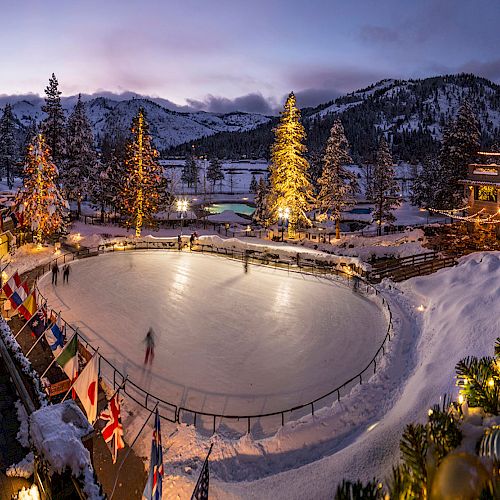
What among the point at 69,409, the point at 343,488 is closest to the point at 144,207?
the point at 69,409

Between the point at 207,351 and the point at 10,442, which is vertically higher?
the point at 10,442

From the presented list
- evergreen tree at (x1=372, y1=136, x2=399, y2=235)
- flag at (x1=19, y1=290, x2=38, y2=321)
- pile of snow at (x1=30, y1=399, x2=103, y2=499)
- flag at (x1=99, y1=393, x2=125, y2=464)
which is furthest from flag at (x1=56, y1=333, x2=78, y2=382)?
evergreen tree at (x1=372, y1=136, x2=399, y2=235)

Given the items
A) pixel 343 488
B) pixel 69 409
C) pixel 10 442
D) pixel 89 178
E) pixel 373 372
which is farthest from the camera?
pixel 89 178

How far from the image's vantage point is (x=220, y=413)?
13.2m

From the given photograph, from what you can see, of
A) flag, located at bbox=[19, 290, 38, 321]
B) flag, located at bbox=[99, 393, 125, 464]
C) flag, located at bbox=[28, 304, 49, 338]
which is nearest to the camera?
flag, located at bbox=[99, 393, 125, 464]

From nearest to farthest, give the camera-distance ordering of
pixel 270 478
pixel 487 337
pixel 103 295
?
pixel 270 478, pixel 487 337, pixel 103 295

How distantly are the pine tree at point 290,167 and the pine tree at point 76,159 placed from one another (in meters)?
23.8

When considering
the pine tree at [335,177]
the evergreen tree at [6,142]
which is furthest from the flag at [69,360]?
the evergreen tree at [6,142]

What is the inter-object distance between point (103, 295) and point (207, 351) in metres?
9.66

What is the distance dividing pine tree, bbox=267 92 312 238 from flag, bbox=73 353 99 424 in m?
30.6

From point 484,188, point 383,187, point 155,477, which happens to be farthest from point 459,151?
point 155,477

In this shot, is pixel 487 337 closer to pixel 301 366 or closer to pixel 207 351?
pixel 301 366

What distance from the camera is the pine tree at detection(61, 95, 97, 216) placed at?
157ft

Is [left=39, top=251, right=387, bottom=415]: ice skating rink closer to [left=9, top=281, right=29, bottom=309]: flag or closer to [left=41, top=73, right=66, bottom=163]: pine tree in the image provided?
[left=9, top=281, right=29, bottom=309]: flag
